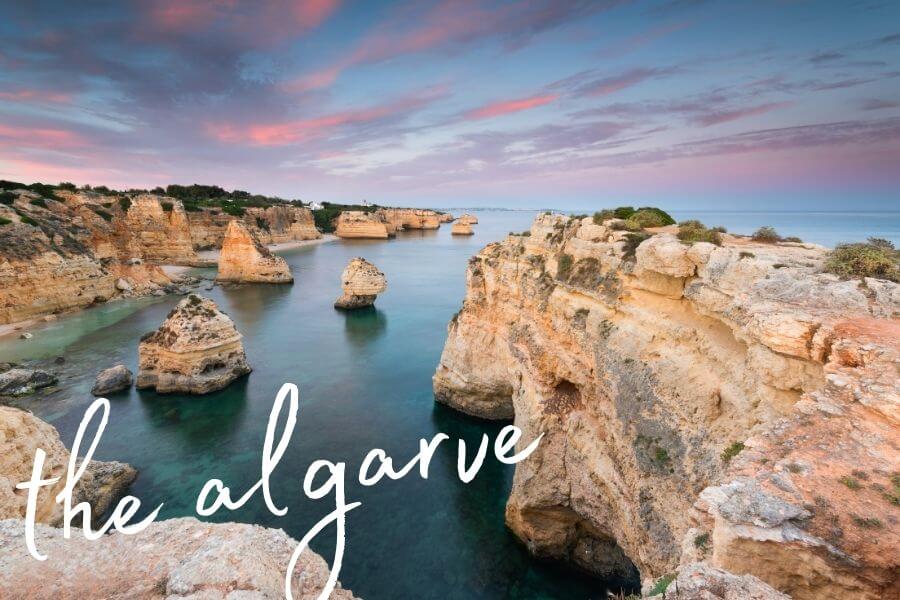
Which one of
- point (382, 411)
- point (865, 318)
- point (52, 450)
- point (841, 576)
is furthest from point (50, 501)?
point (865, 318)

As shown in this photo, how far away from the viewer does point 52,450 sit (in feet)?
42.2

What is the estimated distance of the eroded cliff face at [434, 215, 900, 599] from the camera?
190 inches

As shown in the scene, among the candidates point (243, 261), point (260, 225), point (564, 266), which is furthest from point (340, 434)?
point (260, 225)

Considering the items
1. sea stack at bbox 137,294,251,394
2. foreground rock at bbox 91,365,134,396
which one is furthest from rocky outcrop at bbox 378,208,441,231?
foreground rock at bbox 91,365,134,396

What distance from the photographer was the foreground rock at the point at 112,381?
26719 mm

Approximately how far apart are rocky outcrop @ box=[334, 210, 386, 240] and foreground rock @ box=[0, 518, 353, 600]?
435 feet

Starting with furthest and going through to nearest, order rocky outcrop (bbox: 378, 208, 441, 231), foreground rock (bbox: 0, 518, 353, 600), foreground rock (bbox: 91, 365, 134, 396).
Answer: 1. rocky outcrop (bbox: 378, 208, 441, 231)
2. foreground rock (bbox: 91, 365, 134, 396)
3. foreground rock (bbox: 0, 518, 353, 600)

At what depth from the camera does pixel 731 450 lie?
817 centimetres

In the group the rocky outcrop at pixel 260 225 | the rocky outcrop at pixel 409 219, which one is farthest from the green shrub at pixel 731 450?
the rocky outcrop at pixel 409 219

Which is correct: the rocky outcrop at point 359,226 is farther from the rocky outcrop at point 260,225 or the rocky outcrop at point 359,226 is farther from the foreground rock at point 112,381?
the foreground rock at point 112,381

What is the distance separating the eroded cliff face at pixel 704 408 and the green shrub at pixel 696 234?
571 mm

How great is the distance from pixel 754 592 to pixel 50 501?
1661cm

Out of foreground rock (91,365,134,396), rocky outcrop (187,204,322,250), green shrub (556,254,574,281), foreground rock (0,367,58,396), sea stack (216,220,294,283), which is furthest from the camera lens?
rocky outcrop (187,204,322,250)

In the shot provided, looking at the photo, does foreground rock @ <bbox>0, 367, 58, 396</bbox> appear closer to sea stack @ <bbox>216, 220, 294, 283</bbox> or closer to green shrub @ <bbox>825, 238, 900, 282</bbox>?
sea stack @ <bbox>216, 220, 294, 283</bbox>
